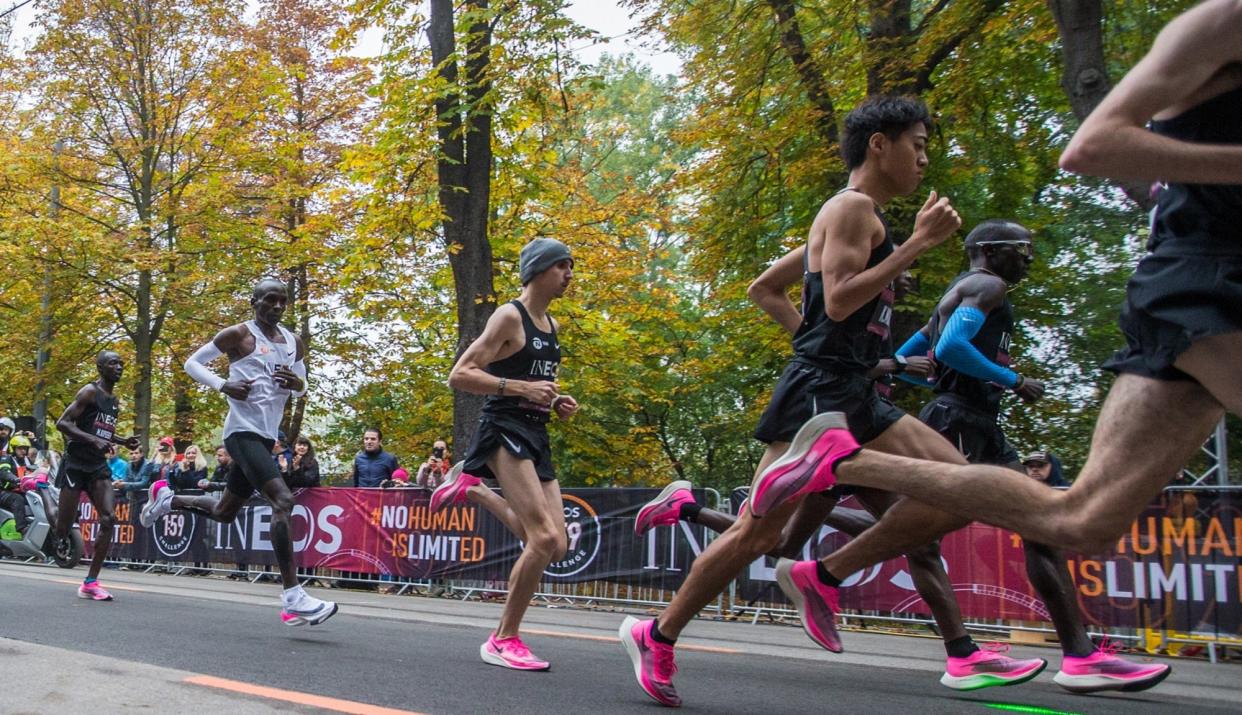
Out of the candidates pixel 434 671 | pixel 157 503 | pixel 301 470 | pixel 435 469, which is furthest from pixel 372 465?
pixel 434 671

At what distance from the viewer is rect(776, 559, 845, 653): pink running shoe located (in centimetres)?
430

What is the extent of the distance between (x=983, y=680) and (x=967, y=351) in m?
1.45

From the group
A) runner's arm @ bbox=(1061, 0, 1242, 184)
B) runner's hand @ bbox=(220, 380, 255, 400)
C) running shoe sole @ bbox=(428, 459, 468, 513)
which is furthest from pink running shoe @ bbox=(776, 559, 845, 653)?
runner's hand @ bbox=(220, 380, 255, 400)

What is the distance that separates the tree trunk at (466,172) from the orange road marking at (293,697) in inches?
400

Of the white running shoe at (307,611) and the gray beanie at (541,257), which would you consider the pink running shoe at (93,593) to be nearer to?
the white running shoe at (307,611)

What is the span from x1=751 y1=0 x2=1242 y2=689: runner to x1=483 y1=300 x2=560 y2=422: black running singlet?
2781 mm

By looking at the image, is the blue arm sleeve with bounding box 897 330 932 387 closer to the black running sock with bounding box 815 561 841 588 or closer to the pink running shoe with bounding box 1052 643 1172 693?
the pink running shoe with bounding box 1052 643 1172 693

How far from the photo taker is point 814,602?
4.30 m

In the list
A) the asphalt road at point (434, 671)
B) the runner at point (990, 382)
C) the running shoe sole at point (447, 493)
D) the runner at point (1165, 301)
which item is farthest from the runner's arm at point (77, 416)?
the runner at point (1165, 301)

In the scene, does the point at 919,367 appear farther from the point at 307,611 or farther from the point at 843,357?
the point at 307,611

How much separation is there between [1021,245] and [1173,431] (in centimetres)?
279

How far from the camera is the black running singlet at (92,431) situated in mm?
9312

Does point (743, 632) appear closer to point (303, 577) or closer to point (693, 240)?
point (303, 577)

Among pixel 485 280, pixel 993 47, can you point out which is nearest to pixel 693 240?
pixel 485 280
